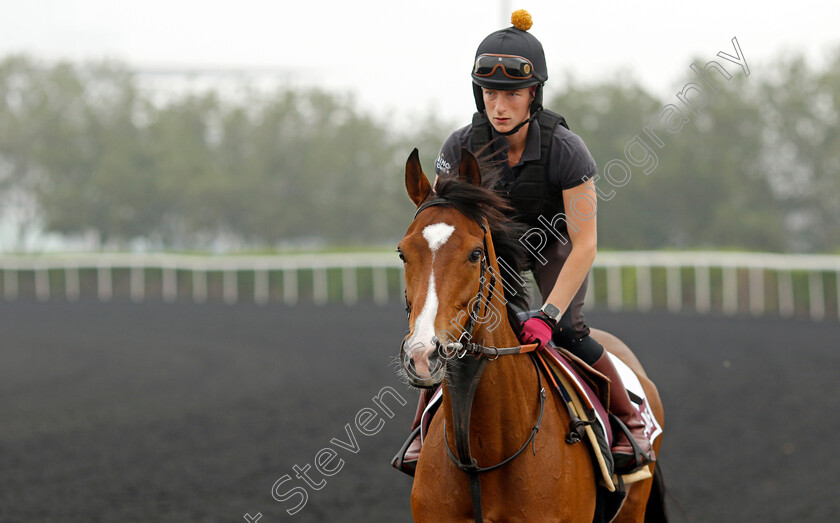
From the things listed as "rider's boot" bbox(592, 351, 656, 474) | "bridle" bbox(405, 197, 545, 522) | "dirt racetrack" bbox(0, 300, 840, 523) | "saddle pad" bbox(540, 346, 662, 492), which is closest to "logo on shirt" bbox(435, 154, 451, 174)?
"bridle" bbox(405, 197, 545, 522)

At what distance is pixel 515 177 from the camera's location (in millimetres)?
3742

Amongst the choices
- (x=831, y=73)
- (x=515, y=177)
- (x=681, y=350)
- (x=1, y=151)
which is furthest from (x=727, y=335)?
(x=1, y=151)

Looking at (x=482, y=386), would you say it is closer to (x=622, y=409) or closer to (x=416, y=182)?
(x=416, y=182)

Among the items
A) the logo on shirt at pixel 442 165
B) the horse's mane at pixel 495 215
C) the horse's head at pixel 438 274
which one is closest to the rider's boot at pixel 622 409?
the horse's mane at pixel 495 215

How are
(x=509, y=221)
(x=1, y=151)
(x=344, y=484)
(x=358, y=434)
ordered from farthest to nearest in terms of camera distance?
1. (x=1, y=151)
2. (x=358, y=434)
3. (x=344, y=484)
4. (x=509, y=221)

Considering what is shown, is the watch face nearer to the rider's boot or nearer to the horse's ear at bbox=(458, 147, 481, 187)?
the horse's ear at bbox=(458, 147, 481, 187)

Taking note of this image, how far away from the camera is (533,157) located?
3.67 metres

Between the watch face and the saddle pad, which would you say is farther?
the saddle pad

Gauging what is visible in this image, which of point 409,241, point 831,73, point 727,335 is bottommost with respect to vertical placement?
point 727,335

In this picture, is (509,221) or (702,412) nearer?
(509,221)

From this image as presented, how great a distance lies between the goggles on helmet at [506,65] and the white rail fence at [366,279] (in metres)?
16.2

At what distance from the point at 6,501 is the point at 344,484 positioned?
2389mm

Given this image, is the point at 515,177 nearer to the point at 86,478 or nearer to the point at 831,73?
the point at 86,478

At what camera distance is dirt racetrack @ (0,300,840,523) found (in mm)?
6824
